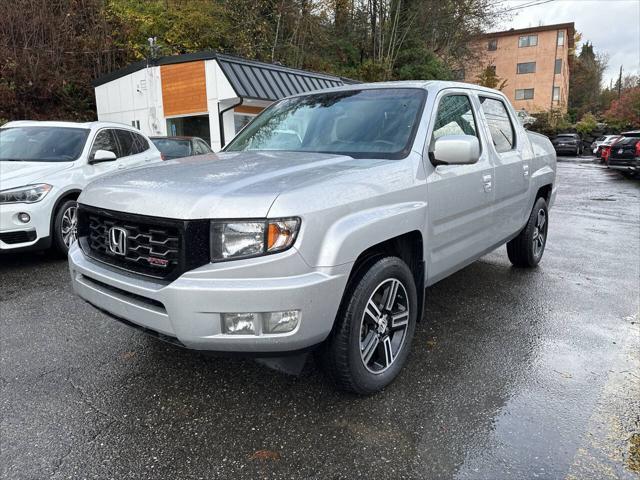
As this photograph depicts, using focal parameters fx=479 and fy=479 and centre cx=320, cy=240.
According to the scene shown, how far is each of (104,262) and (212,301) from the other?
0.93 m

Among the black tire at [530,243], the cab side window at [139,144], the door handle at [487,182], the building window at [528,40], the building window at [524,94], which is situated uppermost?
the building window at [528,40]

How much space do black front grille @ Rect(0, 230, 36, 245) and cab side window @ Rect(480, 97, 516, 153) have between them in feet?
15.6

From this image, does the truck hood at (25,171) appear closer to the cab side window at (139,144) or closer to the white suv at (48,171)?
the white suv at (48,171)

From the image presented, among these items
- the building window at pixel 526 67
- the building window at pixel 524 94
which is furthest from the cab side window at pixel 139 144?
the building window at pixel 526 67

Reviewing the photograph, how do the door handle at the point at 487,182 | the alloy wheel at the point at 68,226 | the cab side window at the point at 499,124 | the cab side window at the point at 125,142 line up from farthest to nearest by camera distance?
the cab side window at the point at 125,142
the alloy wheel at the point at 68,226
the cab side window at the point at 499,124
the door handle at the point at 487,182

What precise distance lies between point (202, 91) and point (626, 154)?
615 inches

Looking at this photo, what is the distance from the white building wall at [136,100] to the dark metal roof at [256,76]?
1.40 ft

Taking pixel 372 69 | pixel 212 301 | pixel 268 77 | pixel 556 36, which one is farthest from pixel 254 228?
pixel 556 36

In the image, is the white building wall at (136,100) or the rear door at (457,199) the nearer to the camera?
the rear door at (457,199)

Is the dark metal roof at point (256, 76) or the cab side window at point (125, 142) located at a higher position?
the dark metal roof at point (256, 76)

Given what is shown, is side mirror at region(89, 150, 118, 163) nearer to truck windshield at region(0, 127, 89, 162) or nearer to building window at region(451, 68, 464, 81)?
truck windshield at region(0, 127, 89, 162)

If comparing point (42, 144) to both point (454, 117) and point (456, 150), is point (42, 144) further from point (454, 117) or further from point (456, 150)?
point (456, 150)

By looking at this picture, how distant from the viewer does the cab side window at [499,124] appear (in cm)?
425

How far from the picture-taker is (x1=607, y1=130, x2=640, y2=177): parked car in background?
17469 mm
